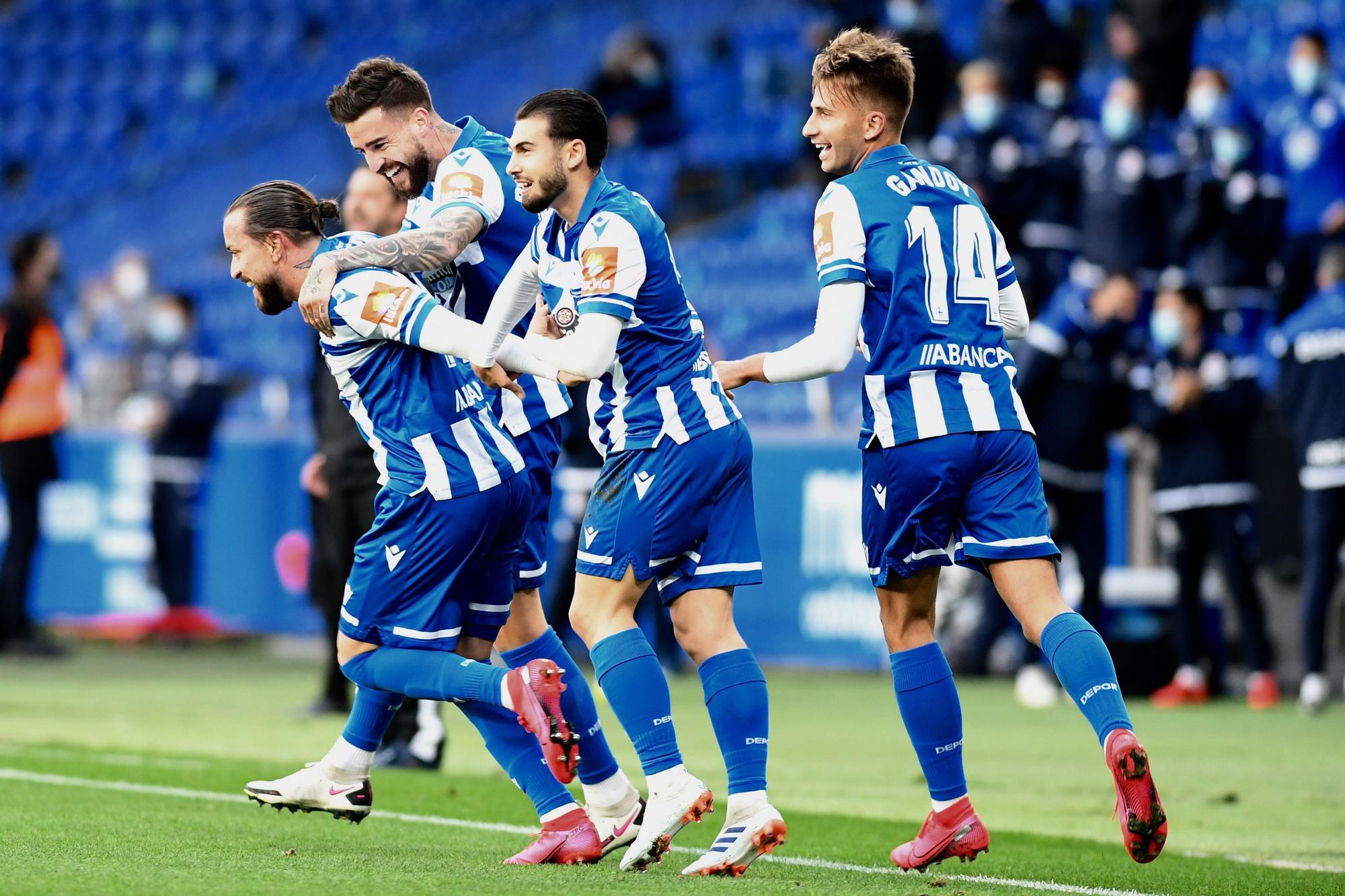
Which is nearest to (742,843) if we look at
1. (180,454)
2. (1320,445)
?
(1320,445)

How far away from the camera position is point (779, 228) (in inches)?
675

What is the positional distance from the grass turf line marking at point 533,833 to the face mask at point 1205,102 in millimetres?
8403

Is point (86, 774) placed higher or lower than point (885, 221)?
lower

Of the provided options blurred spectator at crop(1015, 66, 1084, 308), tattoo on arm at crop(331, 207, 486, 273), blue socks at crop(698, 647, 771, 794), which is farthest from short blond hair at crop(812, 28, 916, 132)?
blurred spectator at crop(1015, 66, 1084, 308)

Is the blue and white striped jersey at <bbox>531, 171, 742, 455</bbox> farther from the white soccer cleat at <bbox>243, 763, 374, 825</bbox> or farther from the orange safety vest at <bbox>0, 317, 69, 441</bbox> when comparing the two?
the orange safety vest at <bbox>0, 317, 69, 441</bbox>

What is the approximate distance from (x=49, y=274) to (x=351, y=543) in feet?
19.3

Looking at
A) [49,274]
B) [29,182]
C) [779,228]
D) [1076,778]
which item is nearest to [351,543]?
[1076,778]

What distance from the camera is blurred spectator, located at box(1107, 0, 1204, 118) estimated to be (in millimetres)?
14070

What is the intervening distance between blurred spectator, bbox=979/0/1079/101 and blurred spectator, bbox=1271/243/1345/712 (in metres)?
4.27

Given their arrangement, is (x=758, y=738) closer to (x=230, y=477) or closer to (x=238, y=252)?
(x=238, y=252)

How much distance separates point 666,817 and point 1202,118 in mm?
9778

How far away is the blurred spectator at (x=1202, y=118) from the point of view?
A: 13.2 metres

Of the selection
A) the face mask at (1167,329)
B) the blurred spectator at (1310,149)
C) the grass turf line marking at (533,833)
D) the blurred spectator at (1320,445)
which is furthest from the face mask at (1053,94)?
the grass turf line marking at (533,833)

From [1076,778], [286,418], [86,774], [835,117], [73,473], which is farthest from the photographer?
[73,473]
